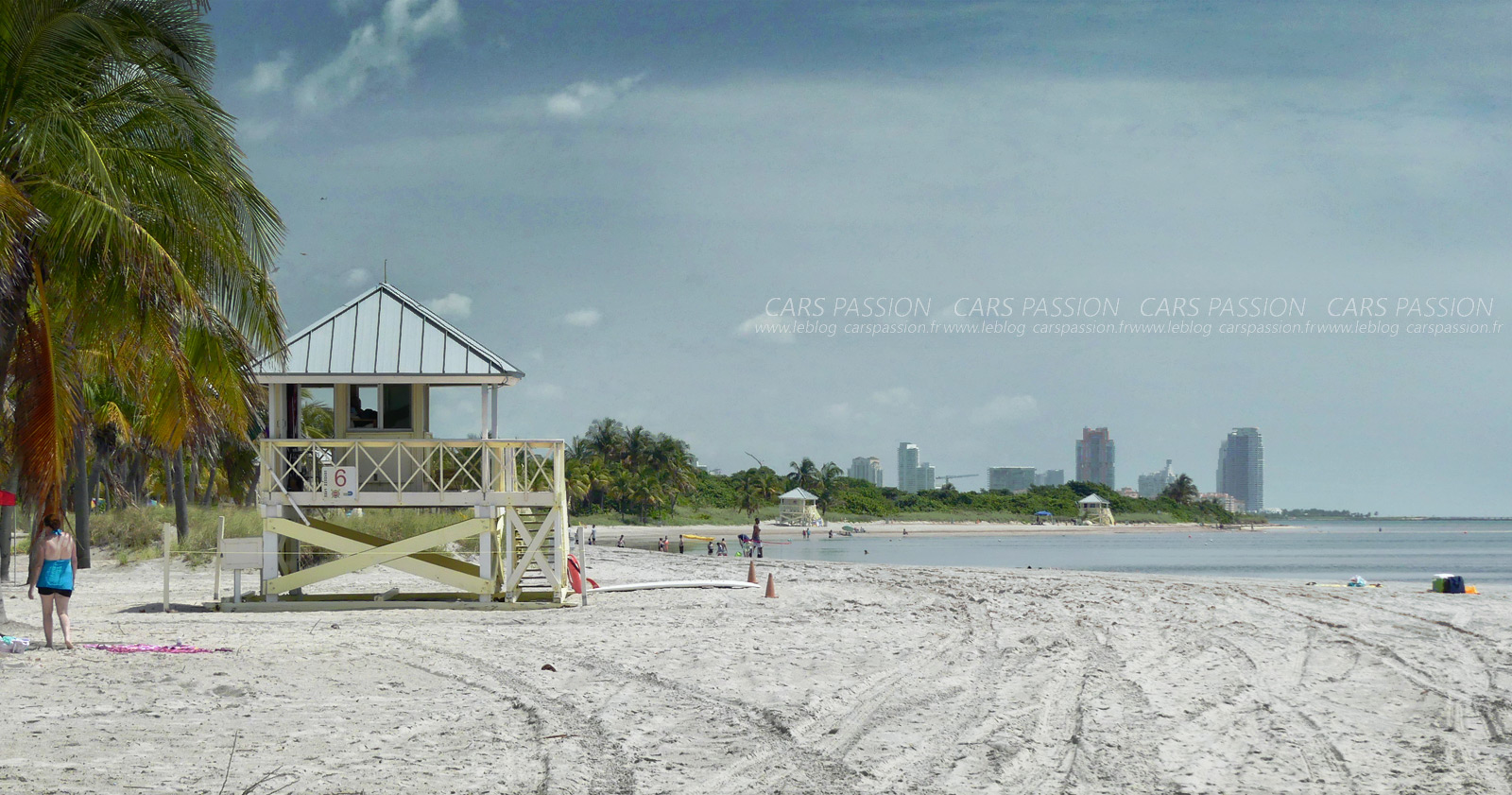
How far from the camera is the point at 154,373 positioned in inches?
501

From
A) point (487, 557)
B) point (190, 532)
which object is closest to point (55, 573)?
point (487, 557)

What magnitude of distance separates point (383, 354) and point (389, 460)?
1761mm

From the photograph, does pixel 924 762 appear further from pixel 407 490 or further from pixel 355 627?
pixel 407 490

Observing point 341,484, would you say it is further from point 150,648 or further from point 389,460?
point 150,648

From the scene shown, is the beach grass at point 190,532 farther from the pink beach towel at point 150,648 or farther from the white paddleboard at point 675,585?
the pink beach towel at point 150,648

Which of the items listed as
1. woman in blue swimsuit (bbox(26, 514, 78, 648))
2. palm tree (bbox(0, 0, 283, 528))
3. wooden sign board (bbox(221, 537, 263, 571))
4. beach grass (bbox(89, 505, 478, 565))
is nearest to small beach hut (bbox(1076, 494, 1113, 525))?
beach grass (bbox(89, 505, 478, 565))

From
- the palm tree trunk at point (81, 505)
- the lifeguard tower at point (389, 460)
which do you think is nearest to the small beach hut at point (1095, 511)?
the palm tree trunk at point (81, 505)

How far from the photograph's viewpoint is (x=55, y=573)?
11.4 m

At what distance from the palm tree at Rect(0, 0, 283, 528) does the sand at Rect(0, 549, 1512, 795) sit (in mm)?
2873

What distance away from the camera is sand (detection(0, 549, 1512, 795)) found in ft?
23.0

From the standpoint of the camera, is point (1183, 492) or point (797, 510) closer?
point (797, 510)

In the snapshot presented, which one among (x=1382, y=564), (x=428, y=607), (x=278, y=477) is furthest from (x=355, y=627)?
(x=1382, y=564)

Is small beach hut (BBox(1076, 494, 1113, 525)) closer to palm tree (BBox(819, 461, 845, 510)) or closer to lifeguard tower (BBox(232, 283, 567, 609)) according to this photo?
palm tree (BBox(819, 461, 845, 510))

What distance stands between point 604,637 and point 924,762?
679 cm
